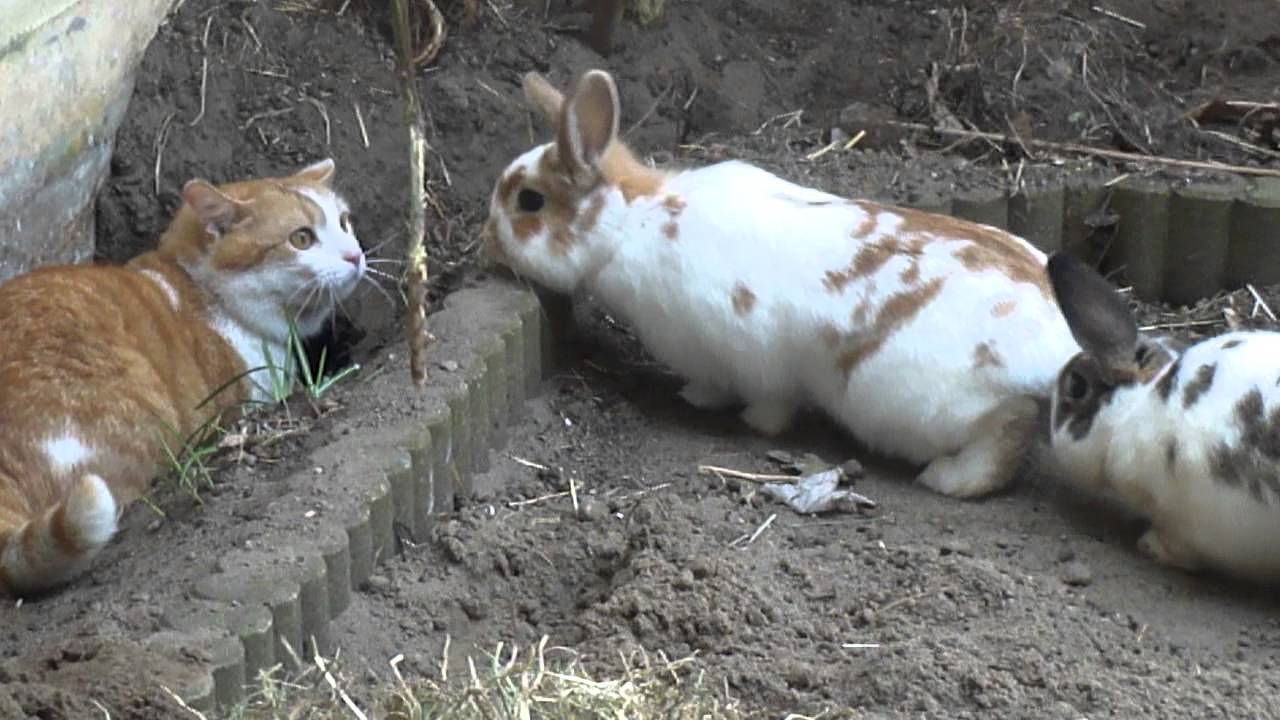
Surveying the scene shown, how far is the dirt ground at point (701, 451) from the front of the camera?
4.11 meters

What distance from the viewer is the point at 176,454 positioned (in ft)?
17.5

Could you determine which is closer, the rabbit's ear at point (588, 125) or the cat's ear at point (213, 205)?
the rabbit's ear at point (588, 125)

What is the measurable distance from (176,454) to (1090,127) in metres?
3.27

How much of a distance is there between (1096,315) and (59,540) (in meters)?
2.54

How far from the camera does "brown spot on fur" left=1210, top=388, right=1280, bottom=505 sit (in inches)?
172

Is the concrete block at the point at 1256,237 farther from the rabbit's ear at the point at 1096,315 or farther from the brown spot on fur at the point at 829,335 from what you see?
the brown spot on fur at the point at 829,335

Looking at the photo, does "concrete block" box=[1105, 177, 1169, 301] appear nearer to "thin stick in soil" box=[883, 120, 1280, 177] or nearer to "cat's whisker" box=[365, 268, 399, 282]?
"thin stick in soil" box=[883, 120, 1280, 177]

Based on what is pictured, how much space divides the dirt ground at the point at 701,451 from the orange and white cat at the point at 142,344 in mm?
219

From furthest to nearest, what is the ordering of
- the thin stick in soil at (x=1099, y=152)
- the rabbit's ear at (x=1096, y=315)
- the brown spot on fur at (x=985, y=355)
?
the thin stick in soil at (x=1099, y=152) < the brown spot on fur at (x=985, y=355) < the rabbit's ear at (x=1096, y=315)

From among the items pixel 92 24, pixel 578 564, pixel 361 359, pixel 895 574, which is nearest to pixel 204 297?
pixel 361 359

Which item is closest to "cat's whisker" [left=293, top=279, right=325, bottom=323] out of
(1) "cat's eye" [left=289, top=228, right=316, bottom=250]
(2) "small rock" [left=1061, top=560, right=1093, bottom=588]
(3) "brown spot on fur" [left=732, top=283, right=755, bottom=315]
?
(1) "cat's eye" [left=289, top=228, right=316, bottom=250]

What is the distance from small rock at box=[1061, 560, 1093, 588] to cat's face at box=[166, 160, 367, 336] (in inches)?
95.5

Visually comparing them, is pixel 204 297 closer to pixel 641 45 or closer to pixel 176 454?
A: pixel 176 454

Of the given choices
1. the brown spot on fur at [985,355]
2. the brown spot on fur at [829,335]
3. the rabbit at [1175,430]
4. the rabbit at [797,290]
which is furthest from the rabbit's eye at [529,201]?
the rabbit at [1175,430]
